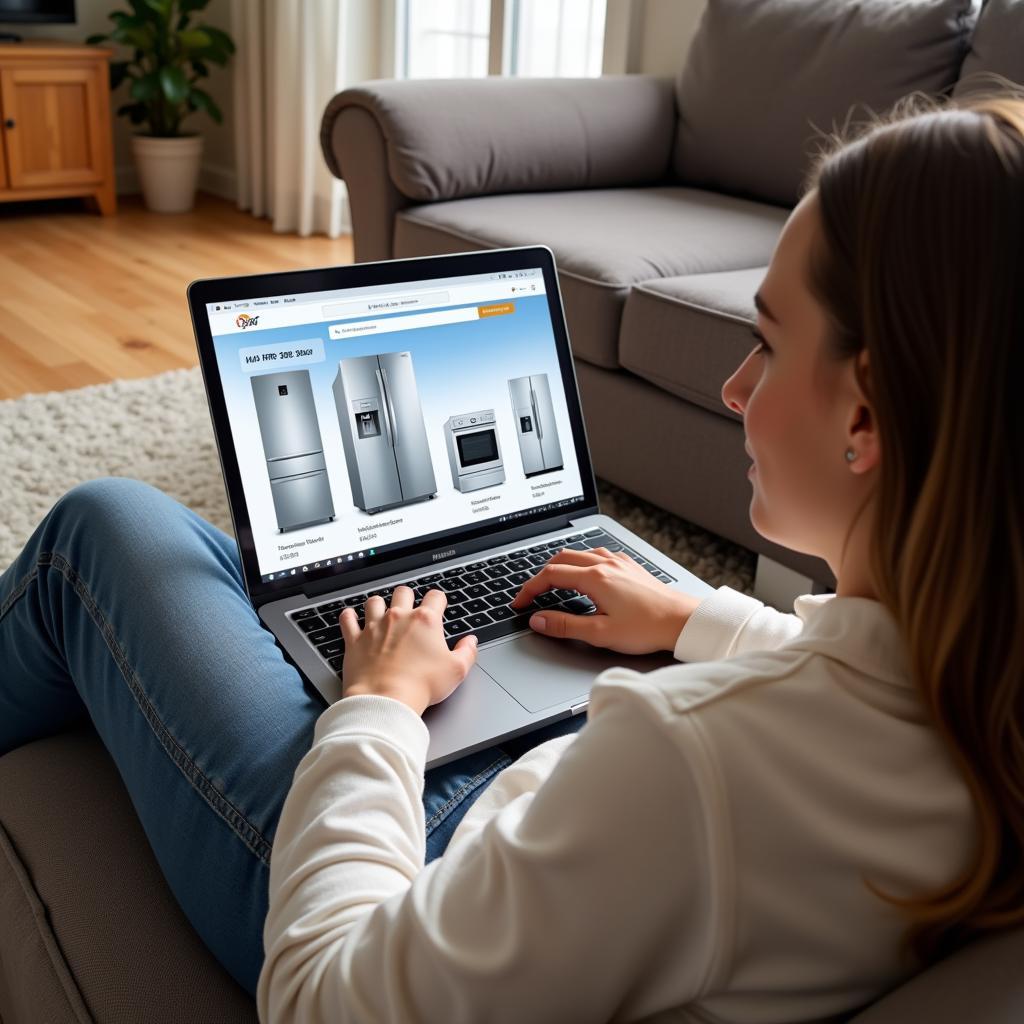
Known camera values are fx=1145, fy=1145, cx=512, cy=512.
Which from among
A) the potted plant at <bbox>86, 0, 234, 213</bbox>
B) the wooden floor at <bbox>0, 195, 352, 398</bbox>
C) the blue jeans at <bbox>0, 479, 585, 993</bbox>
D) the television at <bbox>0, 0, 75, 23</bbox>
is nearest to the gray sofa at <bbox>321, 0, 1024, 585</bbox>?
the wooden floor at <bbox>0, 195, 352, 398</bbox>

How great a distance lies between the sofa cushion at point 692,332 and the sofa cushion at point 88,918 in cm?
118

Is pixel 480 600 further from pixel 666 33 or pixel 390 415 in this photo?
pixel 666 33

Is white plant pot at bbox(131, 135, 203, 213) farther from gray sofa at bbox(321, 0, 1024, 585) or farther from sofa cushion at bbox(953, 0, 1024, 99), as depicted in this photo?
sofa cushion at bbox(953, 0, 1024, 99)

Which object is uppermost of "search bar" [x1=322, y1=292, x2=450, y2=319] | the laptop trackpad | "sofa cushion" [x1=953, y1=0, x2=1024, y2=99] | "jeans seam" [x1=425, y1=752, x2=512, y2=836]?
"sofa cushion" [x1=953, y1=0, x2=1024, y2=99]

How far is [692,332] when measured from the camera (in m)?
1.88

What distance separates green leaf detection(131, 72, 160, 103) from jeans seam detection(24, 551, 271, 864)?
374 centimetres

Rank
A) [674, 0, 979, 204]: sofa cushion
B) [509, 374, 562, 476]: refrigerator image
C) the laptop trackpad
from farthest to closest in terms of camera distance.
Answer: [674, 0, 979, 204]: sofa cushion → [509, 374, 562, 476]: refrigerator image → the laptop trackpad

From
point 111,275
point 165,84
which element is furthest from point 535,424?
point 165,84

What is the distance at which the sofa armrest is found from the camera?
2.45 m

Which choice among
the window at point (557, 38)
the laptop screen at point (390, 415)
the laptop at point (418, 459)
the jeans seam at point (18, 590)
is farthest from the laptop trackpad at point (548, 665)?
the window at point (557, 38)

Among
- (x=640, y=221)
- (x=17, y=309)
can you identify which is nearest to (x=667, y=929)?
(x=640, y=221)

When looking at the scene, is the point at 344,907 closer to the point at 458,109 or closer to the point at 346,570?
the point at 346,570

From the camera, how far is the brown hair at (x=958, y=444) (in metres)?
0.49

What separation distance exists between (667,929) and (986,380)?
0.28 metres
